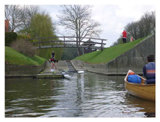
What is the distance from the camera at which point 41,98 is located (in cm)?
911

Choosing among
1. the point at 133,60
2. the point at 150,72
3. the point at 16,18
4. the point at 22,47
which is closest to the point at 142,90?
the point at 150,72

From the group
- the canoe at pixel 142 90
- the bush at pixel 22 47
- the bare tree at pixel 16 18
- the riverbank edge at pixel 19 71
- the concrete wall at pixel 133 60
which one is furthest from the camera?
the bare tree at pixel 16 18

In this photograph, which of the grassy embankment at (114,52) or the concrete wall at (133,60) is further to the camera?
the grassy embankment at (114,52)

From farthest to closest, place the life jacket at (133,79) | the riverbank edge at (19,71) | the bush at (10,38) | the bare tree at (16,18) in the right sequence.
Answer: the bare tree at (16,18)
the bush at (10,38)
the riverbank edge at (19,71)
the life jacket at (133,79)

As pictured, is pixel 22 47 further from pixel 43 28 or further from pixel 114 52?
pixel 43 28

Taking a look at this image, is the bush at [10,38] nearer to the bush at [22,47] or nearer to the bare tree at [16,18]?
the bush at [22,47]

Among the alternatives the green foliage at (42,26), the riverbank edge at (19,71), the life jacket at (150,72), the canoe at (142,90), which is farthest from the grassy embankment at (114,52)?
the green foliage at (42,26)

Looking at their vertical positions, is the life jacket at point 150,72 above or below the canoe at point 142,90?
above

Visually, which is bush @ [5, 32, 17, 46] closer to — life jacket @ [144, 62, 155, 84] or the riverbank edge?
the riverbank edge

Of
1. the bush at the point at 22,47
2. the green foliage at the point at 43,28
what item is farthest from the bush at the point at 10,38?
the green foliage at the point at 43,28

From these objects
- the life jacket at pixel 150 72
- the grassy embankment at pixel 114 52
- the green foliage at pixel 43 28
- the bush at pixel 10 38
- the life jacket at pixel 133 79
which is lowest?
the life jacket at pixel 133 79

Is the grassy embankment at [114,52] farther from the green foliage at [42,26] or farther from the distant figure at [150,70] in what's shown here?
the green foliage at [42,26]

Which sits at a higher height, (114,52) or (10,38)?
A: (10,38)

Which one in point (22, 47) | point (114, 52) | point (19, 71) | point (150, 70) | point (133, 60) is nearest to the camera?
point (150, 70)
